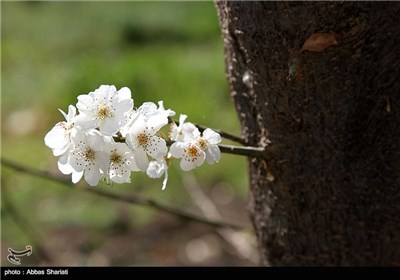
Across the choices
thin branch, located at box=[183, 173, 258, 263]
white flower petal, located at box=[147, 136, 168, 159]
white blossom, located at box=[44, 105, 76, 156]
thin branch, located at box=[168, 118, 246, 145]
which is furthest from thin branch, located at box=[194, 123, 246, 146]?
thin branch, located at box=[183, 173, 258, 263]

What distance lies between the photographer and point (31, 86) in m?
3.66

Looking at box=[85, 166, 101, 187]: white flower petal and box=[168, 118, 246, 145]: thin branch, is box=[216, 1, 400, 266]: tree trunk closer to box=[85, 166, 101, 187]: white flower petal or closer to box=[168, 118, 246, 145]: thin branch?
box=[168, 118, 246, 145]: thin branch

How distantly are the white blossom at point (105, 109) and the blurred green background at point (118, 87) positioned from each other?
0.96 meters

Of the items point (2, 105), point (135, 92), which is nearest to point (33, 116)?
point (2, 105)

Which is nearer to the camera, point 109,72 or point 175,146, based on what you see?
point 175,146

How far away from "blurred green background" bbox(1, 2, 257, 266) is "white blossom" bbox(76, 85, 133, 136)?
957 millimetres

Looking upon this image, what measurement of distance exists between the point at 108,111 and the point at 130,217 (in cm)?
175

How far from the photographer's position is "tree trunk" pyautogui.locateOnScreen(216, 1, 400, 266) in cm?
105

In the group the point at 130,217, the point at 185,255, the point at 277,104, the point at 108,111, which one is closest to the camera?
the point at 108,111

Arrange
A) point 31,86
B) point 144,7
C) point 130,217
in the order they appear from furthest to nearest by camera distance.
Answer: point 144,7
point 31,86
point 130,217

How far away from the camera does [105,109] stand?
3.11 ft

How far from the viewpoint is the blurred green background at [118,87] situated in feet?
8.21

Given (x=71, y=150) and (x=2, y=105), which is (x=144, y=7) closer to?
(x=2, y=105)

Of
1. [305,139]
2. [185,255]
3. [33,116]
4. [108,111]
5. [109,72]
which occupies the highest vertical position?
[108,111]
